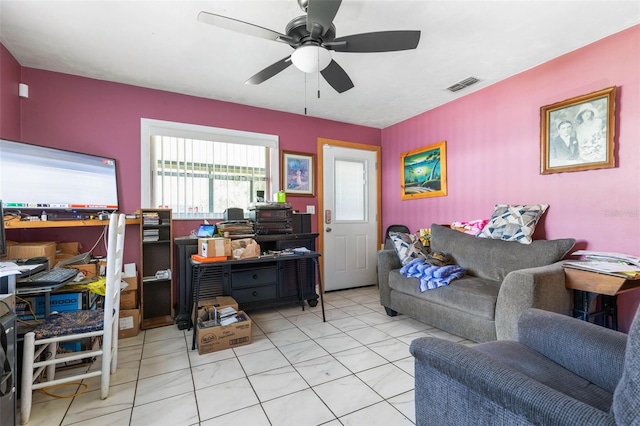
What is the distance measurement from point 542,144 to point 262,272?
305cm

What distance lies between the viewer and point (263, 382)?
6.21ft

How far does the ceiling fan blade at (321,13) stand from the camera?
1487 mm

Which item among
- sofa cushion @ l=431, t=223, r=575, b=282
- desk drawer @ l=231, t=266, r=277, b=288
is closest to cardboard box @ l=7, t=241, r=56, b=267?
desk drawer @ l=231, t=266, r=277, b=288

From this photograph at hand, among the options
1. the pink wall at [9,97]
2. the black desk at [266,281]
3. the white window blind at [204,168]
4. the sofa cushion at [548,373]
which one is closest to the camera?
the sofa cushion at [548,373]

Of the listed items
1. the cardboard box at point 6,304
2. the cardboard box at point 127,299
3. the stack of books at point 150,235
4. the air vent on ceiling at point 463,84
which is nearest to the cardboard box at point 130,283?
the cardboard box at point 127,299

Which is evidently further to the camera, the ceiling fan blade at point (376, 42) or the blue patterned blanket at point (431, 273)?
the blue patterned blanket at point (431, 273)

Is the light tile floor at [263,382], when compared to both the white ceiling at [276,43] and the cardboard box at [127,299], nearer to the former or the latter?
the cardboard box at [127,299]

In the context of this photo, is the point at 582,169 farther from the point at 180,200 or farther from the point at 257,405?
the point at 180,200

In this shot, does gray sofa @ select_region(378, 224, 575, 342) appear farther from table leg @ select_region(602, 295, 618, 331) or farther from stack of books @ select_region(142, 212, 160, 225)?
stack of books @ select_region(142, 212, 160, 225)

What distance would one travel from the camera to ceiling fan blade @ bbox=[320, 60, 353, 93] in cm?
216

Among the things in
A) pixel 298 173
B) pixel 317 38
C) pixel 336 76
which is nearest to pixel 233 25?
pixel 317 38

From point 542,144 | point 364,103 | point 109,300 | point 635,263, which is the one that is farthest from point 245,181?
point 635,263

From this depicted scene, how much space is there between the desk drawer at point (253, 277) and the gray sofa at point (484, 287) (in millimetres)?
1209

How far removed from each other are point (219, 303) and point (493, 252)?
2644 millimetres
